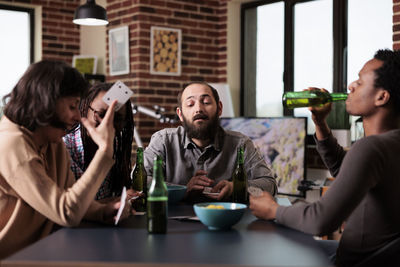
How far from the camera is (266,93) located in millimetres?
5148

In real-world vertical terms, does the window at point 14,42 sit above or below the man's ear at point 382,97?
above

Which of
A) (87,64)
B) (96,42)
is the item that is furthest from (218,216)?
(96,42)

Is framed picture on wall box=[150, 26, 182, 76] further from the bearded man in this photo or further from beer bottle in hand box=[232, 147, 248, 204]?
beer bottle in hand box=[232, 147, 248, 204]

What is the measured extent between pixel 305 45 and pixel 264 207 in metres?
3.41

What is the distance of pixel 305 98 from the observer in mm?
1975

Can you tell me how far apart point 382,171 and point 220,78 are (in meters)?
3.96

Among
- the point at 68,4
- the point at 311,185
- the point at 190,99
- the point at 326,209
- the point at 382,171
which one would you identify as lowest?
the point at 311,185

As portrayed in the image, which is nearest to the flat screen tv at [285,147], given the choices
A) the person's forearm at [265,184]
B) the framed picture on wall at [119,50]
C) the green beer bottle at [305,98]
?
the framed picture on wall at [119,50]

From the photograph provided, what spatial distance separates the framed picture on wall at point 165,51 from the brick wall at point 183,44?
0.16 feet

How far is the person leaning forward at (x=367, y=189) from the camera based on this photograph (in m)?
1.45

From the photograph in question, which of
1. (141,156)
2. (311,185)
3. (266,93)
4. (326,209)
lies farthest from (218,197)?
(266,93)

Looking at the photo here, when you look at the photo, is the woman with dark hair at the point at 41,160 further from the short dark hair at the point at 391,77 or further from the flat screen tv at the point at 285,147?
the flat screen tv at the point at 285,147

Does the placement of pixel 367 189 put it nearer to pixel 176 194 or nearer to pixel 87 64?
pixel 176 194

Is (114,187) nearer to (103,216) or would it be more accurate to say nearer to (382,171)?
(103,216)
